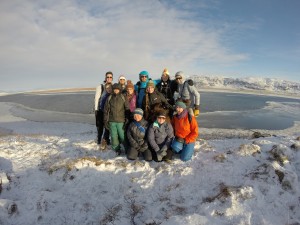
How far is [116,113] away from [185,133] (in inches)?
102

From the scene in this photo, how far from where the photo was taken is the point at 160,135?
8805 mm

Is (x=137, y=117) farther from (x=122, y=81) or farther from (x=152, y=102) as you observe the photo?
(x=122, y=81)

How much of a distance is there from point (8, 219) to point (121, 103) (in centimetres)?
491

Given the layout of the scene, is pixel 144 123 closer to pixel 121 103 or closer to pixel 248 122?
pixel 121 103

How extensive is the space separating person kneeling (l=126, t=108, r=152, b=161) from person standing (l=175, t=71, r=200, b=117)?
203cm

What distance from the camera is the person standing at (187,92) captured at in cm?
979

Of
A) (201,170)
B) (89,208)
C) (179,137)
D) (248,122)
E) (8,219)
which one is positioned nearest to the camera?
(8,219)

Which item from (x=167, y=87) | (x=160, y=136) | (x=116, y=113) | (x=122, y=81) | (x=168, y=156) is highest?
(x=122, y=81)

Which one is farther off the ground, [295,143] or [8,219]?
[295,143]

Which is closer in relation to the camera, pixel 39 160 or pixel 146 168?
pixel 146 168

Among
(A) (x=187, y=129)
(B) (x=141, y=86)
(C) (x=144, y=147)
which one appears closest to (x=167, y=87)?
(B) (x=141, y=86)

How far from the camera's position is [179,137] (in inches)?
347

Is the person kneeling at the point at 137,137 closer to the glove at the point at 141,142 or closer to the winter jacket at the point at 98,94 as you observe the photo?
the glove at the point at 141,142

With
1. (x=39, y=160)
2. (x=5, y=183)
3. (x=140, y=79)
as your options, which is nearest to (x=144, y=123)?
(x=140, y=79)
